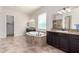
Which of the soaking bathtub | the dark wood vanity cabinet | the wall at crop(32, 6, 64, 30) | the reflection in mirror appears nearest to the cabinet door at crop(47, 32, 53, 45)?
the dark wood vanity cabinet

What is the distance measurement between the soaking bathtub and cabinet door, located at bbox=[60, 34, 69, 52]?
1.20m

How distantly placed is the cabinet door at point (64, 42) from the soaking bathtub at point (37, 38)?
1.20 metres

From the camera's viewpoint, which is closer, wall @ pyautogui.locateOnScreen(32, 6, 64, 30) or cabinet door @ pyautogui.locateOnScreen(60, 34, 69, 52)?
cabinet door @ pyautogui.locateOnScreen(60, 34, 69, 52)

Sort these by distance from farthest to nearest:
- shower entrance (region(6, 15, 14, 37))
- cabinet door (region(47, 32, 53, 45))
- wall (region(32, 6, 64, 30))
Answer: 1. shower entrance (region(6, 15, 14, 37))
2. cabinet door (region(47, 32, 53, 45))
3. wall (region(32, 6, 64, 30))

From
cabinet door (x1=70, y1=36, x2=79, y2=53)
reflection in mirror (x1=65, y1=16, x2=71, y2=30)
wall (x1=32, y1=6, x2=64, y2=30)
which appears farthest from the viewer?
wall (x1=32, y1=6, x2=64, y2=30)

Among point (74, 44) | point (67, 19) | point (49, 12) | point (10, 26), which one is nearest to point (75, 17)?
point (67, 19)

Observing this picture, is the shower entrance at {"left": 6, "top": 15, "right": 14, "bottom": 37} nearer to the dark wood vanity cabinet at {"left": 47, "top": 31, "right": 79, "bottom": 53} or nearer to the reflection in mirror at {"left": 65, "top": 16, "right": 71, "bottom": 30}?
the dark wood vanity cabinet at {"left": 47, "top": 31, "right": 79, "bottom": 53}

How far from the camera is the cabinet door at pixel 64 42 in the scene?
3.67 m

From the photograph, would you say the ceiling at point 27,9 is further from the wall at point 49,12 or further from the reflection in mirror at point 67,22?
the reflection in mirror at point 67,22

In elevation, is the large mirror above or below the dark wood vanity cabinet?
above

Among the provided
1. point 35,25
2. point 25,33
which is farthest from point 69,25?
point 25,33

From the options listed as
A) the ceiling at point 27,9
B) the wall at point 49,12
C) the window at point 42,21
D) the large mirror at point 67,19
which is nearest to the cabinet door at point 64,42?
the large mirror at point 67,19

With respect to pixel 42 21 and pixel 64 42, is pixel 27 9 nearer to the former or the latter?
pixel 42 21

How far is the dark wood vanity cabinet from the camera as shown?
3.31 m
